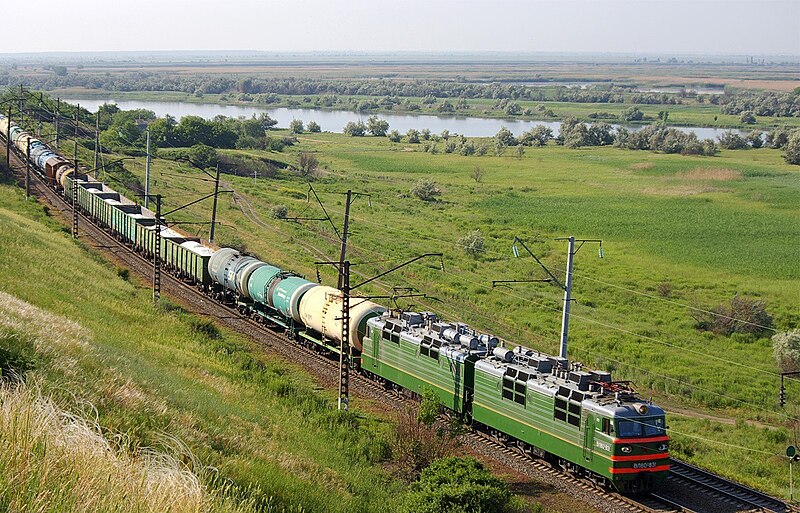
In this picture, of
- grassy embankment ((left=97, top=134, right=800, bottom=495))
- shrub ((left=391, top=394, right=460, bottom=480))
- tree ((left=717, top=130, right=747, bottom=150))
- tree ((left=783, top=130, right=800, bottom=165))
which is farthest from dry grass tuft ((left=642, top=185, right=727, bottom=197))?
shrub ((left=391, top=394, right=460, bottom=480))

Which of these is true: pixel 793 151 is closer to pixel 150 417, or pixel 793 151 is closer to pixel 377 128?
pixel 377 128

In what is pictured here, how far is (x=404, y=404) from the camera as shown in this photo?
3142 centimetres

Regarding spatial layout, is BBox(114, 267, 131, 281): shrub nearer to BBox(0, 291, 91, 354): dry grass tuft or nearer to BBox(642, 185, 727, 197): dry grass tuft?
BBox(0, 291, 91, 354): dry grass tuft

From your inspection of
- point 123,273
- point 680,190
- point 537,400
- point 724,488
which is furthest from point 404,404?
point 680,190

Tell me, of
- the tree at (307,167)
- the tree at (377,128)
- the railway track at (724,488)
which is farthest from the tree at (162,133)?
the railway track at (724,488)

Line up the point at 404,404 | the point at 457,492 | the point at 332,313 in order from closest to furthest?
the point at 457,492, the point at 404,404, the point at 332,313

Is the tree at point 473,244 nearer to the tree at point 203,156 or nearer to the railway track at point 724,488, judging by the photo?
the railway track at point 724,488

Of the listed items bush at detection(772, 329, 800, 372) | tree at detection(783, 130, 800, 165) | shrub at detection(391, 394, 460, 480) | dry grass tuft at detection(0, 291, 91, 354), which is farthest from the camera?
tree at detection(783, 130, 800, 165)

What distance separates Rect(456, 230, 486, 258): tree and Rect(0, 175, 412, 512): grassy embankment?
28.0m

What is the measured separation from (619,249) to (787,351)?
29607 mm

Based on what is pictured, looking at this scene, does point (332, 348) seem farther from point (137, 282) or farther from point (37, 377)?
point (37, 377)

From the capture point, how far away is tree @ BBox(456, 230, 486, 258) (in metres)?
64.9

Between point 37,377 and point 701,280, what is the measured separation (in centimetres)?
5215

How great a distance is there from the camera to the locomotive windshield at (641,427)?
23000 mm
